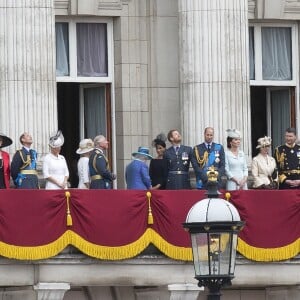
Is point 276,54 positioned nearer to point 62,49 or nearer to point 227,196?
point 62,49

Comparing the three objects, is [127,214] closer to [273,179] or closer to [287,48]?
[273,179]

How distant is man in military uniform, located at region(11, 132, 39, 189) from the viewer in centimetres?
5403

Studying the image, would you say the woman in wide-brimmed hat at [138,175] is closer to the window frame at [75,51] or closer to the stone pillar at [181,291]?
the stone pillar at [181,291]

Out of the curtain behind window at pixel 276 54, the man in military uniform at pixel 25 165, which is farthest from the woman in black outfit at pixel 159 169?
the curtain behind window at pixel 276 54

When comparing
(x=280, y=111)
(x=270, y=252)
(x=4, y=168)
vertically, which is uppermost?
(x=280, y=111)

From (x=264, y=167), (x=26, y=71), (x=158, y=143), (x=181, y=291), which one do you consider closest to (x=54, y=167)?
(x=158, y=143)

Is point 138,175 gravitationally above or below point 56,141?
below

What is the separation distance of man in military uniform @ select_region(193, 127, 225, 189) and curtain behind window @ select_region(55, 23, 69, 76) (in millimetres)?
5447

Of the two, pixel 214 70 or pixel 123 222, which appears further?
pixel 214 70

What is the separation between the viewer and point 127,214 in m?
54.3

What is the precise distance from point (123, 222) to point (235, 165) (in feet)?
10.1

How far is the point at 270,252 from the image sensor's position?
55.6 m

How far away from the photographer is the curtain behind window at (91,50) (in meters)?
60.2

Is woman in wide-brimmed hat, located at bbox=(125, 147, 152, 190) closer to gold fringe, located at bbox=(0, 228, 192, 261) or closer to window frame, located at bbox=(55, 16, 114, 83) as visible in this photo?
gold fringe, located at bbox=(0, 228, 192, 261)
